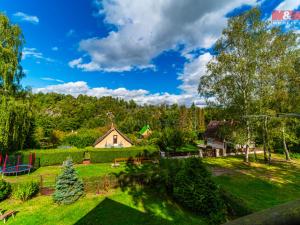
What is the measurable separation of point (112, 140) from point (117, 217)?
23.0 meters

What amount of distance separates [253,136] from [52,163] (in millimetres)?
22847

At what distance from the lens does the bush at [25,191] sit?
41.8 ft

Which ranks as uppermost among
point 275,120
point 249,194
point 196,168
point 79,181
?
point 275,120

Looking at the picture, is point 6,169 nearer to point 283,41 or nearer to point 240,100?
point 240,100

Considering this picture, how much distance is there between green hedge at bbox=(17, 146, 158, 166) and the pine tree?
38.8ft

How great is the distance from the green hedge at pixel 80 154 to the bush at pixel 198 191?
47.1 feet

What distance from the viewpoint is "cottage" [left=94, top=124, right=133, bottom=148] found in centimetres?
3244

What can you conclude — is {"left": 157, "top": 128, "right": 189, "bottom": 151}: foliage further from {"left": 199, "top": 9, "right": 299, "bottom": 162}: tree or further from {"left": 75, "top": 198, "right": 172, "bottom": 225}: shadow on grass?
{"left": 75, "top": 198, "right": 172, "bottom": 225}: shadow on grass

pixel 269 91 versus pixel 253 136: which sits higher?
pixel 269 91

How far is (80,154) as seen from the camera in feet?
80.9

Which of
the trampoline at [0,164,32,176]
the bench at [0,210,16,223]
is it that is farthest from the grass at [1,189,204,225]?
the trampoline at [0,164,32,176]

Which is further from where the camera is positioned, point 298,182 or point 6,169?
point 6,169

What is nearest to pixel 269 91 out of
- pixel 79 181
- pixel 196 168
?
pixel 196 168

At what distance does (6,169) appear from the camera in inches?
729
